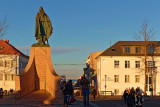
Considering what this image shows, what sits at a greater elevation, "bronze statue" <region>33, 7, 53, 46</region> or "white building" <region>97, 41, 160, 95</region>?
"bronze statue" <region>33, 7, 53, 46</region>

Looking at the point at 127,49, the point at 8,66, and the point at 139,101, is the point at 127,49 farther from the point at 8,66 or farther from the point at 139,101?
the point at 139,101

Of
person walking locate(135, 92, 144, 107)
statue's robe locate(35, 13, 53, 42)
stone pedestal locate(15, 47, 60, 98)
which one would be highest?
statue's robe locate(35, 13, 53, 42)

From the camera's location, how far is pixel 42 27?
25.8 metres

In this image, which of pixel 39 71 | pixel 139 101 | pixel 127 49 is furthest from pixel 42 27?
pixel 127 49

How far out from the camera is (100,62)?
179ft

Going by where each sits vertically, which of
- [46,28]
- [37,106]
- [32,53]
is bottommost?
[37,106]

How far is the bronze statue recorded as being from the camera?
1009 inches

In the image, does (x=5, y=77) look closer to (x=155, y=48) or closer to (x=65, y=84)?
(x=155, y=48)

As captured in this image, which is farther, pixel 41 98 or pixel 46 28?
pixel 46 28

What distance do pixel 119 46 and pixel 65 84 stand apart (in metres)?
41.5

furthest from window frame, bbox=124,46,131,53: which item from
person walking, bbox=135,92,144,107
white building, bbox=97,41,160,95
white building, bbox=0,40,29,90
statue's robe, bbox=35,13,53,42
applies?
person walking, bbox=135,92,144,107

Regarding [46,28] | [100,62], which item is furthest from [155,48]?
[46,28]

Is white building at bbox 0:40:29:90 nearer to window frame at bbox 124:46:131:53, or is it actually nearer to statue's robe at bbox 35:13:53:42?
window frame at bbox 124:46:131:53

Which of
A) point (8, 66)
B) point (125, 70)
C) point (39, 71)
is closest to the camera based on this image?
point (39, 71)
